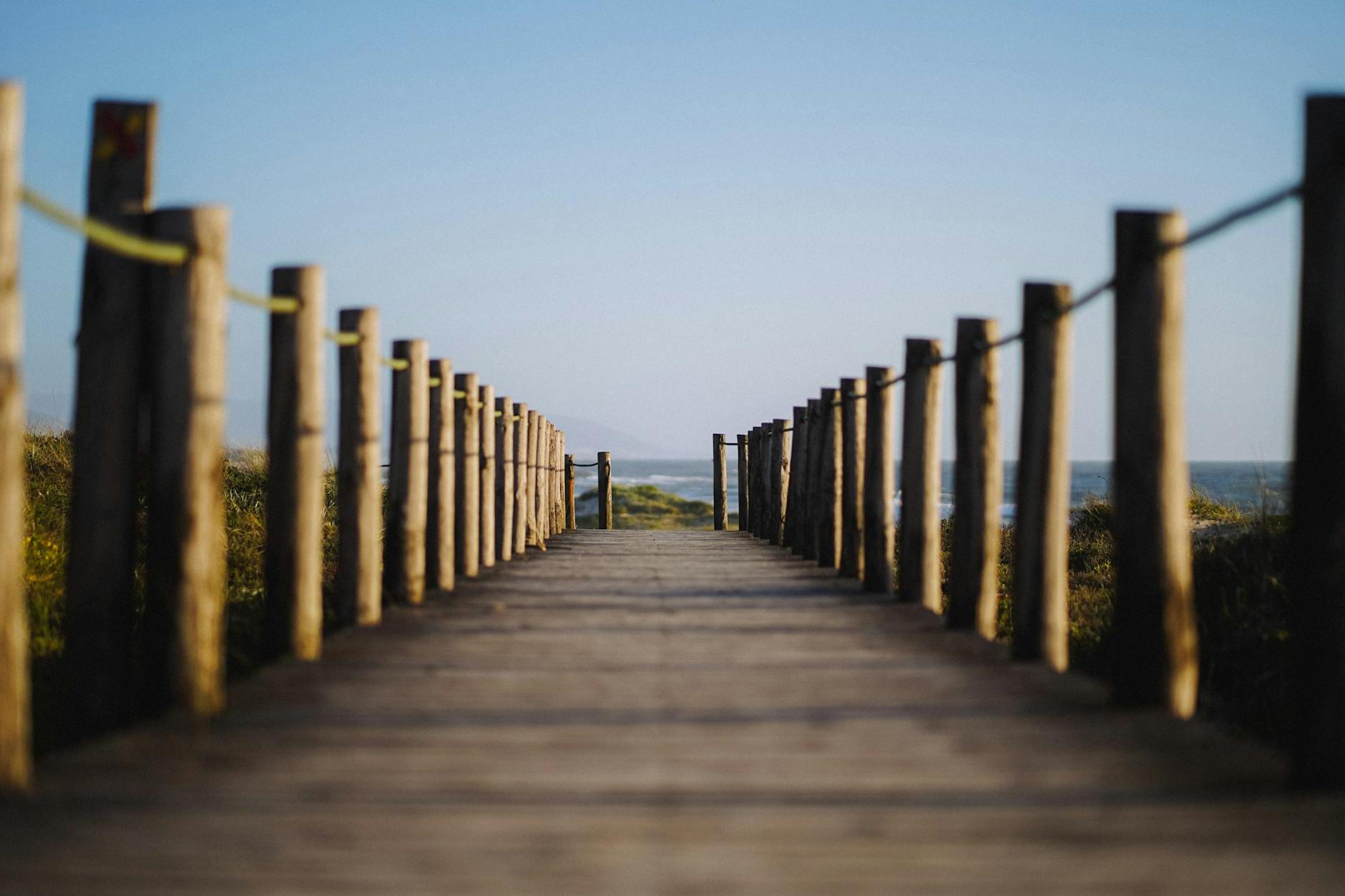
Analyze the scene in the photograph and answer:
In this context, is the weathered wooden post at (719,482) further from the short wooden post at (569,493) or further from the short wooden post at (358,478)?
the short wooden post at (358,478)

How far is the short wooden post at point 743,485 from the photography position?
655 inches

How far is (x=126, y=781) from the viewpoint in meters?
2.99

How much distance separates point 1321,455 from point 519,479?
855 centimetres

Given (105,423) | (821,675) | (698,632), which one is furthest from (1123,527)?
(105,423)

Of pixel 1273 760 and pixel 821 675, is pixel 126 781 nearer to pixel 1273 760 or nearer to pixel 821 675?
pixel 821 675

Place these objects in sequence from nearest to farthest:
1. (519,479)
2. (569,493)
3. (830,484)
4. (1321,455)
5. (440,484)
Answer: (1321,455) < (440,484) < (830,484) < (519,479) < (569,493)

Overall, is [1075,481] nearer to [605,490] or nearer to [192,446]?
[605,490]

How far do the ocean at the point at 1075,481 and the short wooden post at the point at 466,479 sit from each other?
3006 millimetres

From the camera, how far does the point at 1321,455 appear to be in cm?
293

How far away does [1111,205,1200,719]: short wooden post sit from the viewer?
374cm

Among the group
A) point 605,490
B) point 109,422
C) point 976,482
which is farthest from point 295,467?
point 605,490

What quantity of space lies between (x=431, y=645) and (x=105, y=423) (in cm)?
174

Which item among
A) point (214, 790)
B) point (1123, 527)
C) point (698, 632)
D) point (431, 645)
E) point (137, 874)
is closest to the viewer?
point (137, 874)

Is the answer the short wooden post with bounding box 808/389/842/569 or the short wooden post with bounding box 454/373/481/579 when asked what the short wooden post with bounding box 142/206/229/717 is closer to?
the short wooden post with bounding box 454/373/481/579
